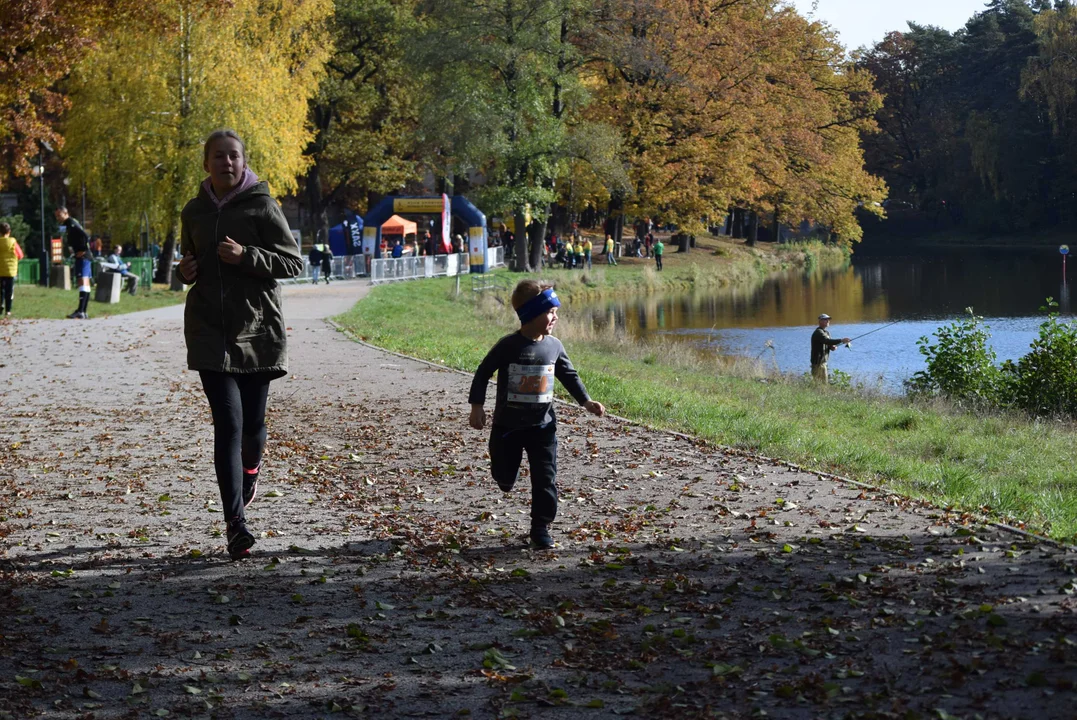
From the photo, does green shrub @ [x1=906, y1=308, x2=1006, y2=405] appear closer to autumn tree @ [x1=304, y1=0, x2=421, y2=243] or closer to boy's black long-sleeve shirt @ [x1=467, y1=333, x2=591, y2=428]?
boy's black long-sleeve shirt @ [x1=467, y1=333, x2=591, y2=428]

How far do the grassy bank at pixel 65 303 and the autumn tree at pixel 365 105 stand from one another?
2248 cm

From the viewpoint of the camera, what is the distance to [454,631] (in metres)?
5.78

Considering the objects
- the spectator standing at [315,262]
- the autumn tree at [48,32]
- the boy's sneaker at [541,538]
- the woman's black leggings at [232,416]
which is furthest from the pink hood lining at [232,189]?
the spectator standing at [315,262]

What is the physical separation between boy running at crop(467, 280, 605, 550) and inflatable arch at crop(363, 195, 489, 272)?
4134 centimetres

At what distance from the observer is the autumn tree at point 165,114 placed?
35438mm

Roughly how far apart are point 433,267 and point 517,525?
40245 millimetres

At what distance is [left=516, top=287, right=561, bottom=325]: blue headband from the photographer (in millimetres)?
7387

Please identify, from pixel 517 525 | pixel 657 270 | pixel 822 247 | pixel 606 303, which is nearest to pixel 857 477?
pixel 517 525

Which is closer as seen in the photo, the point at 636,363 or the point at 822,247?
the point at 636,363

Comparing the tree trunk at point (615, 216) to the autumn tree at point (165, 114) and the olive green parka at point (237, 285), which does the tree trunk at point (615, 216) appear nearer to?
the autumn tree at point (165, 114)

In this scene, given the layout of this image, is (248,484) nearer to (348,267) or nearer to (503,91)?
(348,267)

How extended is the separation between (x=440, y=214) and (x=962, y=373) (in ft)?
108

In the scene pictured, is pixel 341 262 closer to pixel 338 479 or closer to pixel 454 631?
pixel 338 479

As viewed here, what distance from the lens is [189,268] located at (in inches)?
270
